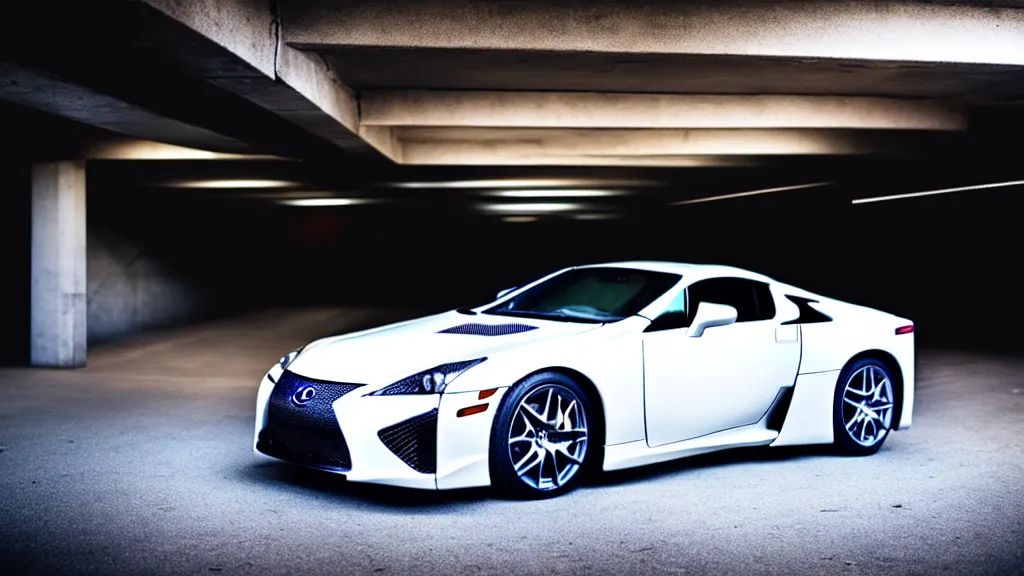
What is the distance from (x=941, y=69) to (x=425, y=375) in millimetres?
6176

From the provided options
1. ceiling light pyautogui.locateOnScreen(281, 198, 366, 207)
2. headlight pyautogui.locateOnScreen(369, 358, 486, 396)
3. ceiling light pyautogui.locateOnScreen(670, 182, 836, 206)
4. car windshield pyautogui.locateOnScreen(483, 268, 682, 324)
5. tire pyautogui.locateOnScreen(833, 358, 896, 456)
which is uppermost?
ceiling light pyautogui.locateOnScreen(670, 182, 836, 206)

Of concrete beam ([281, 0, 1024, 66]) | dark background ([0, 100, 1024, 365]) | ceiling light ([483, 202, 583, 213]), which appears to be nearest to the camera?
concrete beam ([281, 0, 1024, 66])

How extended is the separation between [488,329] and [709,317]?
4.52 feet

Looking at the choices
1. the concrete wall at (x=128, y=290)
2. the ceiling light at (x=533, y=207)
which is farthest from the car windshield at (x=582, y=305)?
the ceiling light at (x=533, y=207)

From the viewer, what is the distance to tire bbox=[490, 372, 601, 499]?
18.7 ft

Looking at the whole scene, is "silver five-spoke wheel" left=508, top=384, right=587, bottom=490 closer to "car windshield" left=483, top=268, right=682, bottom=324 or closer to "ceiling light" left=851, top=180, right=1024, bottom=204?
"car windshield" left=483, top=268, right=682, bottom=324

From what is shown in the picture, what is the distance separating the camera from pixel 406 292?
28.3 meters

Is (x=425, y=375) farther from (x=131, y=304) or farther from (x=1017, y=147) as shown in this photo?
(x=131, y=304)

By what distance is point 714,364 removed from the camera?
658 cm

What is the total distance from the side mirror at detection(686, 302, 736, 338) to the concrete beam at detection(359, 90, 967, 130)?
5.15 meters

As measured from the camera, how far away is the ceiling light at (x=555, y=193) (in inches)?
833

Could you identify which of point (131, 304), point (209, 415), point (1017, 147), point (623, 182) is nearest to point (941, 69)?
point (1017, 147)

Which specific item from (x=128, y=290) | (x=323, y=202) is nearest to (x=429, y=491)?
(x=128, y=290)

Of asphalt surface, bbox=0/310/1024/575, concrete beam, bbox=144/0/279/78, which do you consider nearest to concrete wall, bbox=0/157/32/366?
asphalt surface, bbox=0/310/1024/575
